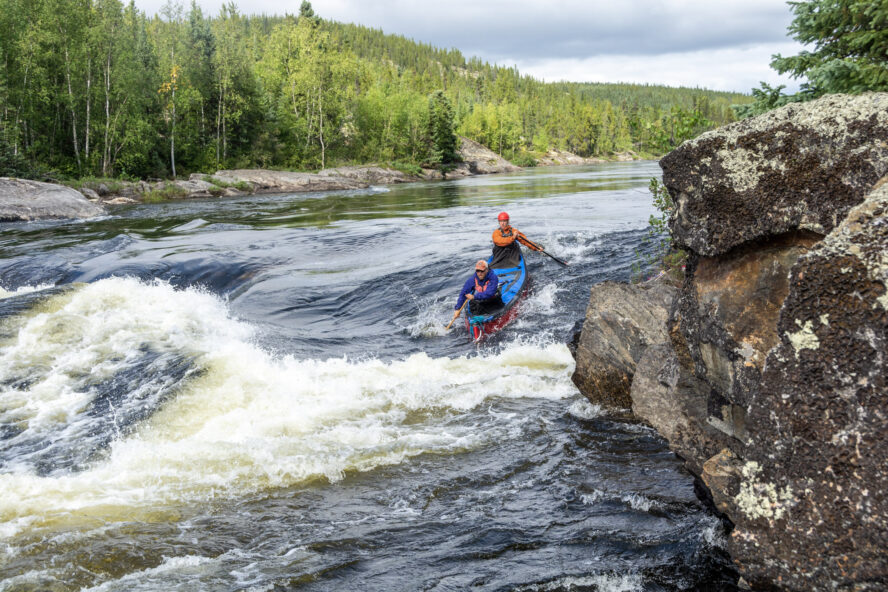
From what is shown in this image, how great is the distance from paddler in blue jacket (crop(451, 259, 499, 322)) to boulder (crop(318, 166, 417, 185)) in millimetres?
36333

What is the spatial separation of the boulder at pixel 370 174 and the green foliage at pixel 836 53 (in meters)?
39.2

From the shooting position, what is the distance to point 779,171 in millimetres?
3324

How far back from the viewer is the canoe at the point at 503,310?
35.9 ft

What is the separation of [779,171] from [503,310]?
26.5ft

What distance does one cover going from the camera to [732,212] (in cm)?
349

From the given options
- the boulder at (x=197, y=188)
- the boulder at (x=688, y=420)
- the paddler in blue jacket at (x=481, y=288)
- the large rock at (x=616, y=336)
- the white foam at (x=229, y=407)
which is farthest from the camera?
the boulder at (x=197, y=188)

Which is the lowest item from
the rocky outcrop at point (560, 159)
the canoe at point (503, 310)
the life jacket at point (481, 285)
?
the canoe at point (503, 310)

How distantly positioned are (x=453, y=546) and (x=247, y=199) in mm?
33056

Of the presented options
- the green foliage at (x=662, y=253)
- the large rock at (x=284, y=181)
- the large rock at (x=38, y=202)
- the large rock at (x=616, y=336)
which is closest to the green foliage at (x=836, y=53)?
the green foliage at (x=662, y=253)

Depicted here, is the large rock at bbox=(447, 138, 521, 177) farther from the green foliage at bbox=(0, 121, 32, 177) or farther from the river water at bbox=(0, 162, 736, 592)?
the river water at bbox=(0, 162, 736, 592)

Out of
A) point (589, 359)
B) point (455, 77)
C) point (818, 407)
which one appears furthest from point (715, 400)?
point (455, 77)

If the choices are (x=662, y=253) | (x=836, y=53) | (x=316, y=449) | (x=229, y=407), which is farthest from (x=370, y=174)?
(x=316, y=449)

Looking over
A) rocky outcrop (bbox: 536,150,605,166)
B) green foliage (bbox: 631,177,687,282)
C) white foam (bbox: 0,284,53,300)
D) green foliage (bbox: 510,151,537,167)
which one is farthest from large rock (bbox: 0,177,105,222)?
rocky outcrop (bbox: 536,150,605,166)

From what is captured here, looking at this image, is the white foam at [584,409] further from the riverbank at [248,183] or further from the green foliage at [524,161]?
the green foliage at [524,161]
